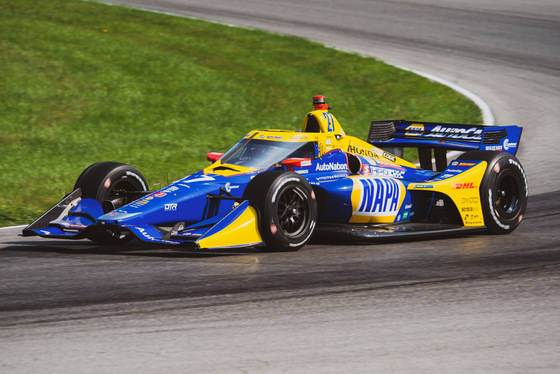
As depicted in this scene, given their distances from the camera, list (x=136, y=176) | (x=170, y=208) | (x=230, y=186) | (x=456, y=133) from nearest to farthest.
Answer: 1. (x=170, y=208)
2. (x=230, y=186)
3. (x=136, y=176)
4. (x=456, y=133)

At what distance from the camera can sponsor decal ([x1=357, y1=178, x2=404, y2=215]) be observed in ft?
29.4

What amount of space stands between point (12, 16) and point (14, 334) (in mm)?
18114

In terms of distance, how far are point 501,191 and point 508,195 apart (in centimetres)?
11

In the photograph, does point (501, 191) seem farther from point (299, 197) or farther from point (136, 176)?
point (136, 176)

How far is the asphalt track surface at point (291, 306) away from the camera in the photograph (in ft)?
16.5

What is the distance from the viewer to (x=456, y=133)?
10.5m

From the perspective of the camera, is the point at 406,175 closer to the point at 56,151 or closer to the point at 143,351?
the point at 143,351

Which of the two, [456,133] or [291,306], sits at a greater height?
[456,133]

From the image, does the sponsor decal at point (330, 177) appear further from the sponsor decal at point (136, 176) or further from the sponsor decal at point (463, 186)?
the sponsor decal at point (136, 176)

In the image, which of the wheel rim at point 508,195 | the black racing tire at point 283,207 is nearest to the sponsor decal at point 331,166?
the black racing tire at point 283,207

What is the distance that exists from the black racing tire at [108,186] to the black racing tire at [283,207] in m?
1.64

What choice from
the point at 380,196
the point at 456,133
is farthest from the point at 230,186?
the point at 456,133

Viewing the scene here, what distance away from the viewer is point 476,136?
10398 mm

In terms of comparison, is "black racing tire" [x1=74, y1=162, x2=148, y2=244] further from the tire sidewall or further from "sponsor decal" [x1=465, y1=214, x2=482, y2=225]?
"sponsor decal" [x1=465, y1=214, x2=482, y2=225]
